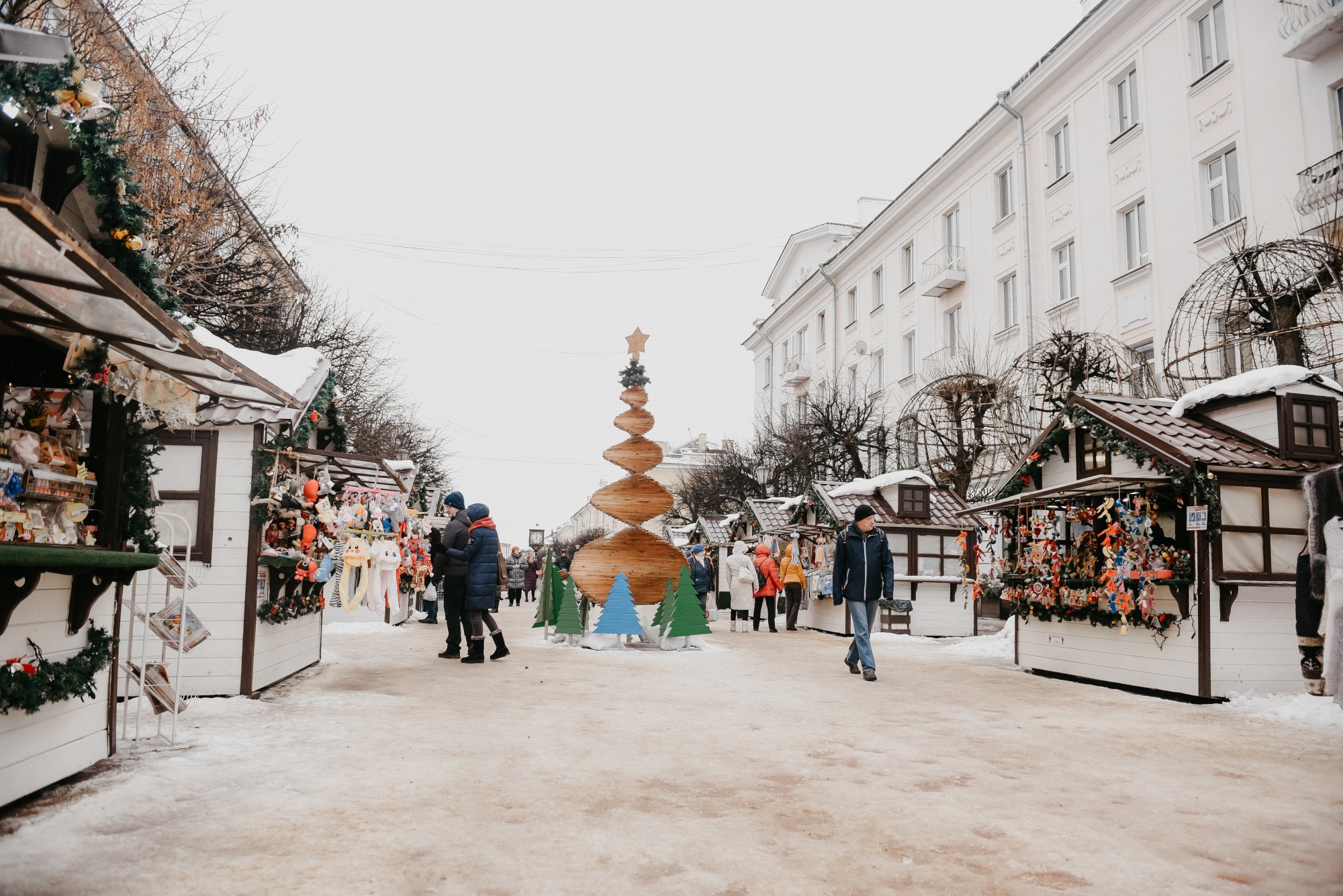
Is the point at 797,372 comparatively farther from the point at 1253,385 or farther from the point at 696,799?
the point at 696,799

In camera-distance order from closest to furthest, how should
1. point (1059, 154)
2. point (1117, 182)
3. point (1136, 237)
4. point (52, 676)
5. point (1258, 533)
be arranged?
1. point (52, 676)
2. point (1258, 533)
3. point (1136, 237)
4. point (1117, 182)
5. point (1059, 154)

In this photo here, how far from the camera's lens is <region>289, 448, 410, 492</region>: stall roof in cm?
879

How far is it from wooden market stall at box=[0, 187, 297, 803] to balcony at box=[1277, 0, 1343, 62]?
49.2ft

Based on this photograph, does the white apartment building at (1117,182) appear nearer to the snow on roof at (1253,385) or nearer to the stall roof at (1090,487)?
the snow on roof at (1253,385)

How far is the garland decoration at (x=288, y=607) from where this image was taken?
334 inches

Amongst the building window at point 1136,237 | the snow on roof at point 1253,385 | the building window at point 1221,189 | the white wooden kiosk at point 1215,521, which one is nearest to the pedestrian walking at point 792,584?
the white wooden kiosk at point 1215,521

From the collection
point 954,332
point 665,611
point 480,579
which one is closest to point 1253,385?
point 665,611

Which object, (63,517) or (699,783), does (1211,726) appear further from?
(63,517)

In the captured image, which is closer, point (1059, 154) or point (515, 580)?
point (1059, 154)

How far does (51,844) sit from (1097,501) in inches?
401

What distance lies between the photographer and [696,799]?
491 cm

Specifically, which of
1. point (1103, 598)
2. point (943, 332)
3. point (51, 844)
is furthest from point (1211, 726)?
point (943, 332)

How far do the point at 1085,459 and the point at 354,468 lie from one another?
9187 mm

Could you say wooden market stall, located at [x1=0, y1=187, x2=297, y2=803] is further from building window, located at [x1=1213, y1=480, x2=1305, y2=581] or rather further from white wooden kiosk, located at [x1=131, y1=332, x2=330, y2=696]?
building window, located at [x1=1213, y1=480, x2=1305, y2=581]
